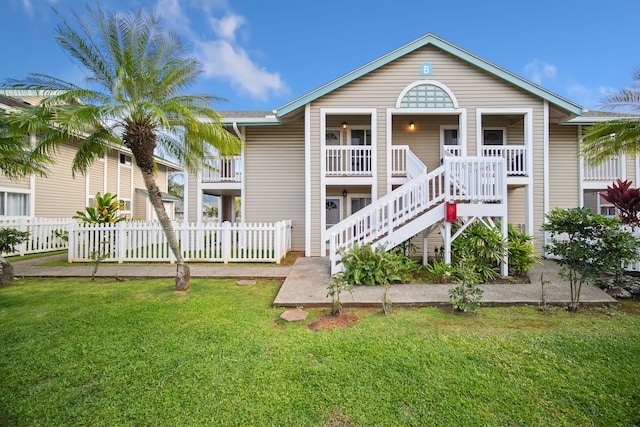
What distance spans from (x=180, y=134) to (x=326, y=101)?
5.11 metres

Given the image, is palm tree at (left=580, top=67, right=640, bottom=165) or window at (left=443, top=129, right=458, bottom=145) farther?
window at (left=443, top=129, right=458, bottom=145)

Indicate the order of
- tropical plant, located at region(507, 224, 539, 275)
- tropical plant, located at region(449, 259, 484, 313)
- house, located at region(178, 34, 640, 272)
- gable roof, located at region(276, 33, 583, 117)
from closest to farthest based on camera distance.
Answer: tropical plant, located at region(449, 259, 484, 313)
tropical plant, located at region(507, 224, 539, 275)
house, located at region(178, 34, 640, 272)
gable roof, located at region(276, 33, 583, 117)

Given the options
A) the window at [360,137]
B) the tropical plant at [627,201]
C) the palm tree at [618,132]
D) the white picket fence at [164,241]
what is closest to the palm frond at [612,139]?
the palm tree at [618,132]

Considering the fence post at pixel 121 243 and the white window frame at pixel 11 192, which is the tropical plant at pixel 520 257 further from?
the white window frame at pixel 11 192

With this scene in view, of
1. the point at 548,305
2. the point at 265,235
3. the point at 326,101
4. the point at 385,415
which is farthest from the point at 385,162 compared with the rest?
the point at 385,415

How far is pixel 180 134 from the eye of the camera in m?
7.49

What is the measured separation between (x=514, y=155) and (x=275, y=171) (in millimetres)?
9191

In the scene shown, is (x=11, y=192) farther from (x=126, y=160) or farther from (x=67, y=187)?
(x=126, y=160)

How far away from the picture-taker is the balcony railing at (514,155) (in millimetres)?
9438

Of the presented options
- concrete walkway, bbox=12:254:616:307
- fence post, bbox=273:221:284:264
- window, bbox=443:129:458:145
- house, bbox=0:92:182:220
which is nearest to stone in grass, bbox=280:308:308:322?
concrete walkway, bbox=12:254:616:307

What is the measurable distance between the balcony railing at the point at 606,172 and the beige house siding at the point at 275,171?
38.0ft

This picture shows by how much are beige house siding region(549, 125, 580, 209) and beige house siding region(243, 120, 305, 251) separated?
10.2m

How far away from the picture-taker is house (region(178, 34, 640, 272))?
7.02m

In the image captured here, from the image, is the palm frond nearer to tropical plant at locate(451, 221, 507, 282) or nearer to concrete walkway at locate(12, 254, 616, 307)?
concrete walkway at locate(12, 254, 616, 307)
